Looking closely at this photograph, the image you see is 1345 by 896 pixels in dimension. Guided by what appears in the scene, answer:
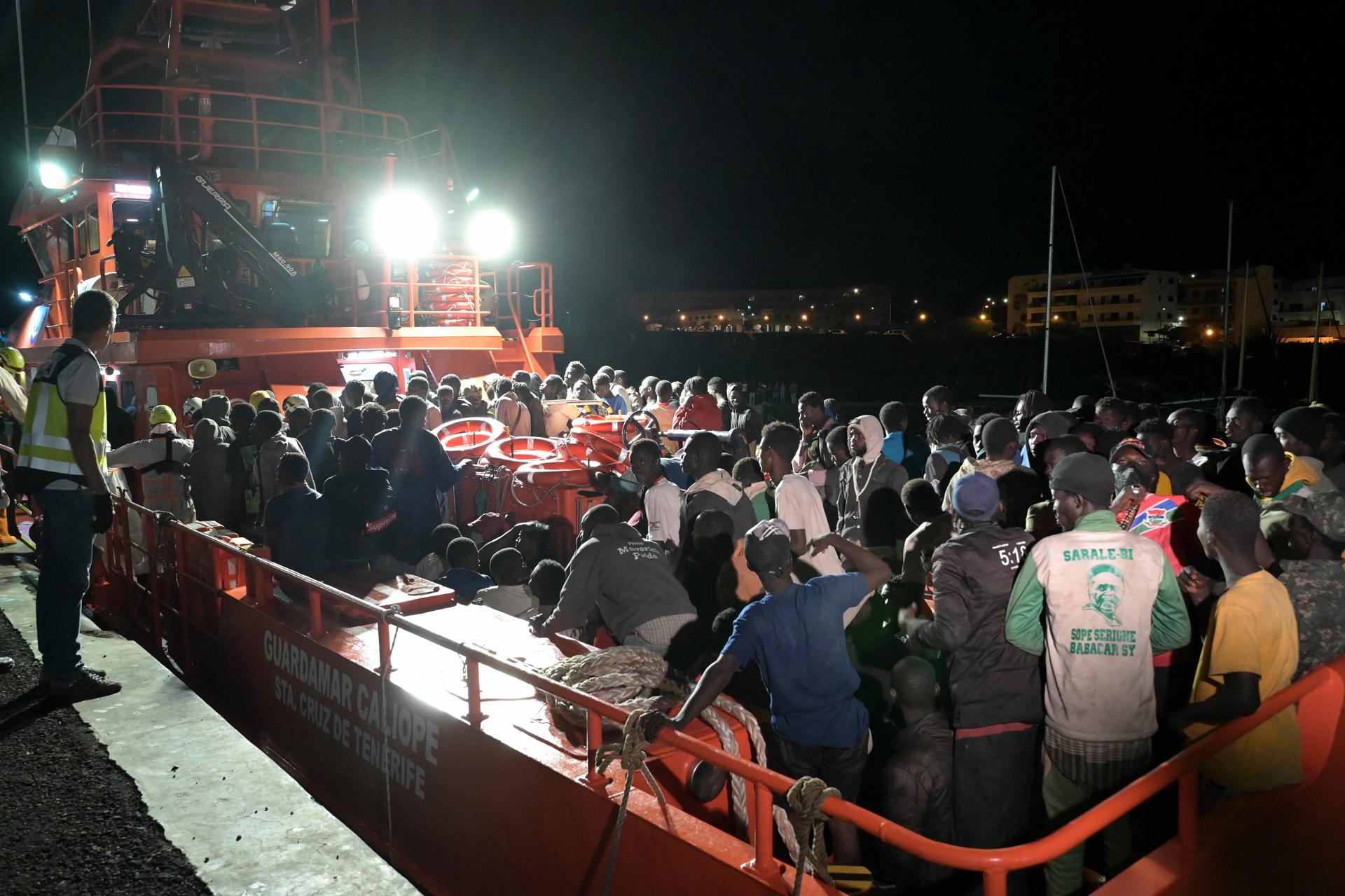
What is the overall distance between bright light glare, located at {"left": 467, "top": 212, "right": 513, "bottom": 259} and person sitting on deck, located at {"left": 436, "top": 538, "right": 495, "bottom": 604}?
32.3ft

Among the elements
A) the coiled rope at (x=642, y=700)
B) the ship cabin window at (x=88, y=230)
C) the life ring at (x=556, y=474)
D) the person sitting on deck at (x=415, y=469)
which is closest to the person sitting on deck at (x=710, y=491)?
the coiled rope at (x=642, y=700)

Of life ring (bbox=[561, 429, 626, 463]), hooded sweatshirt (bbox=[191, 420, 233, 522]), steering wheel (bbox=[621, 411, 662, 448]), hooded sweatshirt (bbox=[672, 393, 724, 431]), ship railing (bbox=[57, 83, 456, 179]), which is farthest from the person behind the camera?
ship railing (bbox=[57, 83, 456, 179])

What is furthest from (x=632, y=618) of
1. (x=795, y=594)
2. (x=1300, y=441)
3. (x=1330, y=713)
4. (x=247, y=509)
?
(x=247, y=509)

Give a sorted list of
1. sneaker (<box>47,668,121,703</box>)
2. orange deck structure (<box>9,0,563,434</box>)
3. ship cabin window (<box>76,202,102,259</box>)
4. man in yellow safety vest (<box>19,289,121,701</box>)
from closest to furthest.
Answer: man in yellow safety vest (<box>19,289,121,701</box>)
sneaker (<box>47,668,121,703</box>)
orange deck structure (<box>9,0,563,434</box>)
ship cabin window (<box>76,202,102,259</box>)

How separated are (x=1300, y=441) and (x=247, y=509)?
7.89m

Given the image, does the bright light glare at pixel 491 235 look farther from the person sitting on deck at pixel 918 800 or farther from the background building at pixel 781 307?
the background building at pixel 781 307

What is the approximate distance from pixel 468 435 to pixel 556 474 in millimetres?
2540

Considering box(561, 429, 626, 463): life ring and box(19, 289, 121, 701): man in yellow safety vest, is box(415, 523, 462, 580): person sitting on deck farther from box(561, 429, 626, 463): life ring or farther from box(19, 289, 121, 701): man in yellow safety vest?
box(19, 289, 121, 701): man in yellow safety vest

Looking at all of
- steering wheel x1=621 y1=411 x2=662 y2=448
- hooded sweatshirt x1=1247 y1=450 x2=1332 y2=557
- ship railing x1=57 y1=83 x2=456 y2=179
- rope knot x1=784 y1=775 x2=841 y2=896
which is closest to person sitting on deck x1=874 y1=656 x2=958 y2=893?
rope knot x1=784 y1=775 x2=841 y2=896

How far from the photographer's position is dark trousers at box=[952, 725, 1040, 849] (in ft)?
11.2

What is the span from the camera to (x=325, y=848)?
3596 mm

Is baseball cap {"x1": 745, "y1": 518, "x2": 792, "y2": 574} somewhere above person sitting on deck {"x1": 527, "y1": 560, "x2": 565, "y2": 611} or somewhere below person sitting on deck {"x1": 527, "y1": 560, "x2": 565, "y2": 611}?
above

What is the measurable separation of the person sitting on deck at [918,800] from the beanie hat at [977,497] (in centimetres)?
95

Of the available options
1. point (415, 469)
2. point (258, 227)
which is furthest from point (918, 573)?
point (258, 227)
